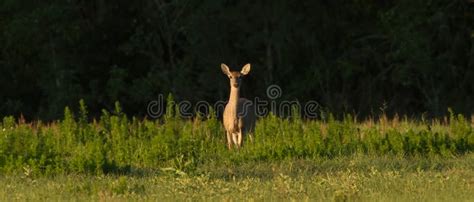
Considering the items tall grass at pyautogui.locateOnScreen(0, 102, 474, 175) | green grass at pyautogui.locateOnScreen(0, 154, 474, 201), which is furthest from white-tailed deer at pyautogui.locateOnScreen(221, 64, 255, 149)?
green grass at pyautogui.locateOnScreen(0, 154, 474, 201)

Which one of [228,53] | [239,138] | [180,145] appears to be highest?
[228,53]

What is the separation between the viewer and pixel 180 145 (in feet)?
51.9

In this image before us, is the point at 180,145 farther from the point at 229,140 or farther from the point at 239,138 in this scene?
the point at 239,138

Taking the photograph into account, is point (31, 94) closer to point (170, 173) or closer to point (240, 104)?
point (240, 104)

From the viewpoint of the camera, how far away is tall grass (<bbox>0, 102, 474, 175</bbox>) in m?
14.3

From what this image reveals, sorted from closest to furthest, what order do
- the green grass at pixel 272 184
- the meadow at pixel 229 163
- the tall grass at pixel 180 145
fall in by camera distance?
the green grass at pixel 272 184 < the meadow at pixel 229 163 < the tall grass at pixel 180 145

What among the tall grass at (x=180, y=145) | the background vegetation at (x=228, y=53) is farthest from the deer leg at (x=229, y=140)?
the background vegetation at (x=228, y=53)

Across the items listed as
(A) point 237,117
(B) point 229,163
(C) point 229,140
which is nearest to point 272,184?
(B) point 229,163

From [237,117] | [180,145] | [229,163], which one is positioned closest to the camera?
[229,163]

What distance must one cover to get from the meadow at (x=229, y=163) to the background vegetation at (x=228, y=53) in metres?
14.9

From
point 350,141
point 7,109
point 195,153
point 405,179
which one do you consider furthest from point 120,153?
point 7,109

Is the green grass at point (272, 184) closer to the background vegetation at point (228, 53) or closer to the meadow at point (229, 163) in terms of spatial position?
the meadow at point (229, 163)

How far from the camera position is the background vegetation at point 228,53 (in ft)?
113

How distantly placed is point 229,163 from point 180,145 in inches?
36.6
